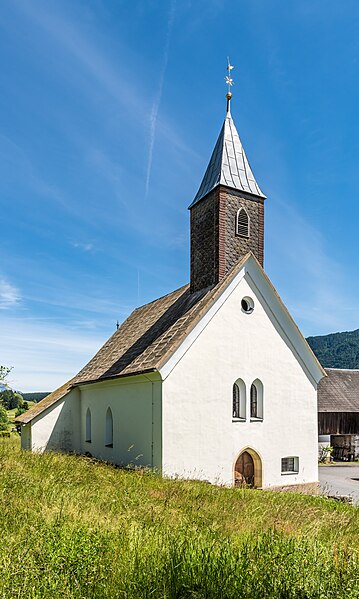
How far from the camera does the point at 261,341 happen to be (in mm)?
15562

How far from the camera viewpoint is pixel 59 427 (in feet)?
68.6

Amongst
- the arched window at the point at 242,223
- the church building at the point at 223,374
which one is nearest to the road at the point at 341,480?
the church building at the point at 223,374

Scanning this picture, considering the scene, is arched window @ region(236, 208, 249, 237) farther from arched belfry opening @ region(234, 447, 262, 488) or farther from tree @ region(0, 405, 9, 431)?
tree @ region(0, 405, 9, 431)

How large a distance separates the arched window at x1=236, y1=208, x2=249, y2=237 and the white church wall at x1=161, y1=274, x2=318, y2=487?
1956 millimetres

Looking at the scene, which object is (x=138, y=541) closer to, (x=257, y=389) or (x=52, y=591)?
(x=52, y=591)

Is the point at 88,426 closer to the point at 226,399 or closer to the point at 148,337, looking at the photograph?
the point at 148,337

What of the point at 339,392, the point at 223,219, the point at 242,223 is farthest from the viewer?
the point at 339,392

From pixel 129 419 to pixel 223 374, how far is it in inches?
148

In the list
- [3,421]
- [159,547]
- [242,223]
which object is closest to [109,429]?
[242,223]

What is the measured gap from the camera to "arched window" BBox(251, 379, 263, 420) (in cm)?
1539

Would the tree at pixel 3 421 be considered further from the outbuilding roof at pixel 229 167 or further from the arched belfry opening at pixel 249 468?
the outbuilding roof at pixel 229 167

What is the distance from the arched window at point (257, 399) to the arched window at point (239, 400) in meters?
0.58

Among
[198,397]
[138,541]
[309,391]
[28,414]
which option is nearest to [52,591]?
[138,541]

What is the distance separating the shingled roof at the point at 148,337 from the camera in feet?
46.5
